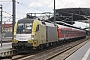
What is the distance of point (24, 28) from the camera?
908 inches

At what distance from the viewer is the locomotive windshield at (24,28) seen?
74.7ft

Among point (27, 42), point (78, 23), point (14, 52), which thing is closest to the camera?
point (27, 42)

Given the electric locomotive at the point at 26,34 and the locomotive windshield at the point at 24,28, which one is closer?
the electric locomotive at the point at 26,34

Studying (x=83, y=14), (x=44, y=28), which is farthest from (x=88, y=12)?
(x=44, y=28)

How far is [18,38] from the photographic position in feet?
74.2

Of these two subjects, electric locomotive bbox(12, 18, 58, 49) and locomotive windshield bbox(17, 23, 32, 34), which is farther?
locomotive windshield bbox(17, 23, 32, 34)

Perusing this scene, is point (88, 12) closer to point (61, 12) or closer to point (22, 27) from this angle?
point (61, 12)

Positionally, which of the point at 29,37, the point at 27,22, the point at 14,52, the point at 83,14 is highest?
the point at 83,14

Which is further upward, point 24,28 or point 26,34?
point 24,28

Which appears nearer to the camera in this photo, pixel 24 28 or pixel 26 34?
pixel 26 34

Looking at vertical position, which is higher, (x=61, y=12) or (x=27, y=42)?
(x=61, y=12)

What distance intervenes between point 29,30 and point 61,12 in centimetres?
9123

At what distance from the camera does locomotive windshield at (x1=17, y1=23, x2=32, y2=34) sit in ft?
74.7

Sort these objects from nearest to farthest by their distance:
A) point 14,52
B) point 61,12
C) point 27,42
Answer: point 27,42 → point 14,52 → point 61,12
